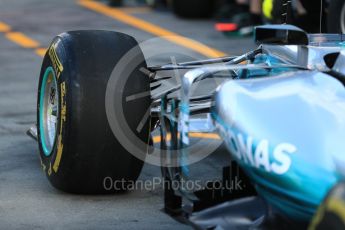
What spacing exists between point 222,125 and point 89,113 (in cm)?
118

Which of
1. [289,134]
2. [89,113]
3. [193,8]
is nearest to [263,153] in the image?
[289,134]

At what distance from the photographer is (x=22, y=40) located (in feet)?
37.8

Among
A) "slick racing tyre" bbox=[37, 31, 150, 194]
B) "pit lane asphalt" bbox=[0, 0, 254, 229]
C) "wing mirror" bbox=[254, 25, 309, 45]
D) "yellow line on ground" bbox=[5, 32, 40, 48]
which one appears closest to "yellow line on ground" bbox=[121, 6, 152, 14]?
"pit lane asphalt" bbox=[0, 0, 254, 229]

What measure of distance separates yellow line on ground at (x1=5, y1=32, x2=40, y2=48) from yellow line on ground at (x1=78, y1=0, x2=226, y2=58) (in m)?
1.50

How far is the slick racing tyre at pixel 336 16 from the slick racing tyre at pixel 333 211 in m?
6.33

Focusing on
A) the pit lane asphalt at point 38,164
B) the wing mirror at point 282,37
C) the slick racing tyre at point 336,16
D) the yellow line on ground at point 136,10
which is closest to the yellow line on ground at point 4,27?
the pit lane asphalt at point 38,164

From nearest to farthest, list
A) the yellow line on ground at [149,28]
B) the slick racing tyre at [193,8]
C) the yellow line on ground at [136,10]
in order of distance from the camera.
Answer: the yellow line on ground at [149,28] < the slick racing tyre at [193,8] < the yellow line on ground at [136,10]

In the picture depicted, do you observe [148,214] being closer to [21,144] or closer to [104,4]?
[21,144]

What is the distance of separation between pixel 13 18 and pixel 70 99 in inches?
322

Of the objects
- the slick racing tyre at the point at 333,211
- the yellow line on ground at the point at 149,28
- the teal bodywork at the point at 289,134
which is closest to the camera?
the slick racing tyre at the point at 333,211

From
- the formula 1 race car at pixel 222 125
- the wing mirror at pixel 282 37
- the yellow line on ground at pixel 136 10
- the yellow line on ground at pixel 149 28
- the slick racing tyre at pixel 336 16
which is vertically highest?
the wing mirror at pixel 282 37

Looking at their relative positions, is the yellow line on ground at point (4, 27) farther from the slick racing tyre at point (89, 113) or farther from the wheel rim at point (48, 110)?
the slick racing tyre at point (89, 113)

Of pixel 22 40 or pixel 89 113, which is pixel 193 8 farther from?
pixel 89 113

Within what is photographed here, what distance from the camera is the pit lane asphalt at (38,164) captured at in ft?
16.9
